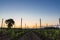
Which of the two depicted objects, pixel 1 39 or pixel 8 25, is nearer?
pixel 1 39

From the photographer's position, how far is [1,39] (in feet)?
58.7

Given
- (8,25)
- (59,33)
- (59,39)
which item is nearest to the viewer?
(59,39)

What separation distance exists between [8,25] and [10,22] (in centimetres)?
207

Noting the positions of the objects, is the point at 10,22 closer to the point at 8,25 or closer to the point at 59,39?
the point at 8,25

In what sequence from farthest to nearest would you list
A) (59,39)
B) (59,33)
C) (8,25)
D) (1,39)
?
(8,25) < (59,33) < (59,39) < (1,39)

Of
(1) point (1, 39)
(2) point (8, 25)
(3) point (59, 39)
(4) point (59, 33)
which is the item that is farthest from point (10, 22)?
(1) point (1, 39)

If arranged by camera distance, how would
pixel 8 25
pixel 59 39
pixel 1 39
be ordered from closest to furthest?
pixel 1 39 < pixel 59 39 < pixel 8 25

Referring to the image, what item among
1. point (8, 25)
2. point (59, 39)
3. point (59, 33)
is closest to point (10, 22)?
point (8, 25)

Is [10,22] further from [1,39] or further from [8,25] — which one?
[1,39]

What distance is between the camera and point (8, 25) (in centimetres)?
7325

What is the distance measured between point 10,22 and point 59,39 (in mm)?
46732

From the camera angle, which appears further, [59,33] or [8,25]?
[8,25]

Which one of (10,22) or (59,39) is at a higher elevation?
(10,22)

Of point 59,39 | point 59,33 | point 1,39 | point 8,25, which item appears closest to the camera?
point 1,39
